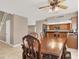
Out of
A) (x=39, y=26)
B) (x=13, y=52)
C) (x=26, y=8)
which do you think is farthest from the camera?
(x=13, y=52)

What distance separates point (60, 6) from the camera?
2.93m

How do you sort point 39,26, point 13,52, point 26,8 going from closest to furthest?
point 39,26 < point 26,8 < point 13,52

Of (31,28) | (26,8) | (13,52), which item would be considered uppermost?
(26,8)

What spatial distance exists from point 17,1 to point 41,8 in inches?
19.6

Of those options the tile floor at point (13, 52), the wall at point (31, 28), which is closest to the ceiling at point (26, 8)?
the wall at point (31, 28)

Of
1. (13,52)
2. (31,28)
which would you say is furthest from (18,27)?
(13,52)

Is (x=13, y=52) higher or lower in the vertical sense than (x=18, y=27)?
lower

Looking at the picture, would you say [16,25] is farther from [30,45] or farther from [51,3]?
[51,3]

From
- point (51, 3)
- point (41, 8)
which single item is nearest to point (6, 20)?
point (41, 8)

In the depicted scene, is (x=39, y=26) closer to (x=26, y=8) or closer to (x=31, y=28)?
(x=31, y=28)

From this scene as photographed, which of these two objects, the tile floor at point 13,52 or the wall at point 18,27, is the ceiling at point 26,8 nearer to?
the wall at point 18,27

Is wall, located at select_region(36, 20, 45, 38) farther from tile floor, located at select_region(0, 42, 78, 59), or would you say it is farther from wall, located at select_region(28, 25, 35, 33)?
tile floor, located at select_region(0, 42, 78, 59)

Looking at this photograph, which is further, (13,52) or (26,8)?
(13,52)

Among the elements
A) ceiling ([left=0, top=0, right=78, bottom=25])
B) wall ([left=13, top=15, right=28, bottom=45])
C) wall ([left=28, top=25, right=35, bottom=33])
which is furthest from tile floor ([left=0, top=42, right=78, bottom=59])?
ceiling ([left=0, top=0, right=78, bottom=25])
